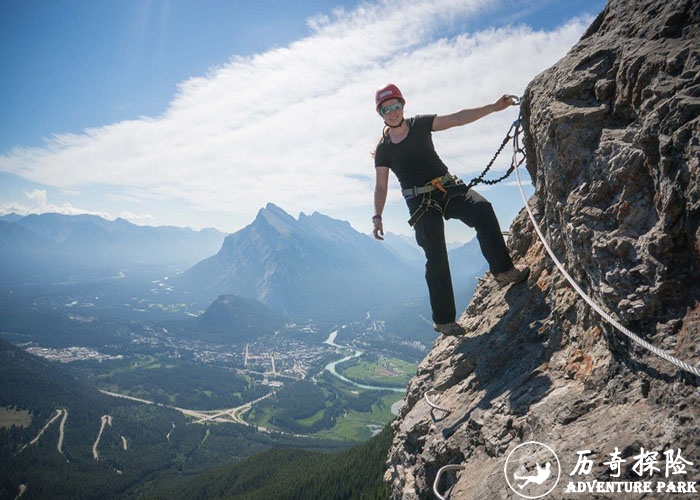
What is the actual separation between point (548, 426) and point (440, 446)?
2503 mm

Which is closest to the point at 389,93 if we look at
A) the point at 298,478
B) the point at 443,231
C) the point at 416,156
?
the point at 416,156

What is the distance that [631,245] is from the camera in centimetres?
399

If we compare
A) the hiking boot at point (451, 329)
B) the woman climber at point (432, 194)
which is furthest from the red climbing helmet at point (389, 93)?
the hiking boot at point (451, 329)

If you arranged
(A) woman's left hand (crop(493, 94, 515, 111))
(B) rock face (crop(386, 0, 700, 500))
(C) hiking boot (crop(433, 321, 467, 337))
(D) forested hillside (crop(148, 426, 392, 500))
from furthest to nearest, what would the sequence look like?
(D) forested hillside (crop(148, 426, 392, 500))
(C) hiking boot (crop(433, 321, 467, 337))
(A) woman's left hand (crop(493, 94, 515, 111))
(B) rock face (crop(386, 0, 700, 500))

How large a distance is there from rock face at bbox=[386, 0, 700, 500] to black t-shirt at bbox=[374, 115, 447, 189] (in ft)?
5.87

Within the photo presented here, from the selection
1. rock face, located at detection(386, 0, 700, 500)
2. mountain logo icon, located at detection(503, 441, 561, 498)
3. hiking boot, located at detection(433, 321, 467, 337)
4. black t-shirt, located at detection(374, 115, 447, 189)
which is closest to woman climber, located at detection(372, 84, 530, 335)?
black t-shirt, located at detection(374, 115, 447, 189)

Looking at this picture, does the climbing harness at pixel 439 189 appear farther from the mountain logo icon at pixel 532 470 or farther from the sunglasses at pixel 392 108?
the mountain logo icon at pixel 532 470

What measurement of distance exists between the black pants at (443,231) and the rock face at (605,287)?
A: 87 cm

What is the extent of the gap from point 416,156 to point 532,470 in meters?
5.46

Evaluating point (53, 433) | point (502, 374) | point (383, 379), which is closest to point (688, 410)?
point (502, 374)

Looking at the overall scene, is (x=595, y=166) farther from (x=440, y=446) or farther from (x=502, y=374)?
(x=440, y=446)

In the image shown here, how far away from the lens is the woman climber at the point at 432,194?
7.00 m

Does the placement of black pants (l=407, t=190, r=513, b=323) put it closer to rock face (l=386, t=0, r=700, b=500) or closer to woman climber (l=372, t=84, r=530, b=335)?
woman climber (l=372, t=84, r=530, b=335)

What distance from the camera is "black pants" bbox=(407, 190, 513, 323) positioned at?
6988 mm
